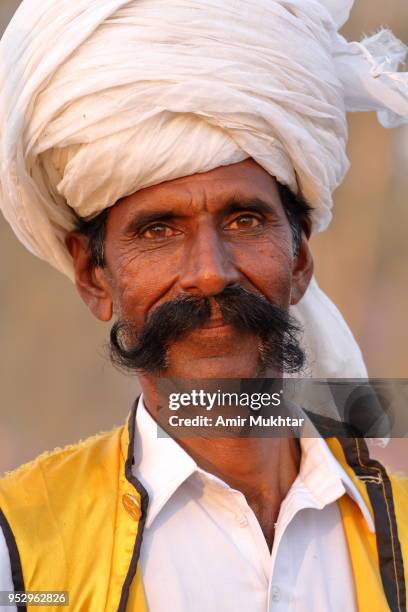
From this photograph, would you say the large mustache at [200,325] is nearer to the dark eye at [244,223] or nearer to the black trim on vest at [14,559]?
the dark eye at [244,223]

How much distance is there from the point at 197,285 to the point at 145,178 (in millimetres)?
303

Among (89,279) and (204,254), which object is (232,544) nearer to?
(204,254)

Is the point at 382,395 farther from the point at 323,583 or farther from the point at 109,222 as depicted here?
the point at 109,222

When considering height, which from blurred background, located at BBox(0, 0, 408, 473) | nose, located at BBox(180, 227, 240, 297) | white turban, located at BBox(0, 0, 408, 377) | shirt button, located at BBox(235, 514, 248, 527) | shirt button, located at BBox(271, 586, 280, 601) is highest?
blurred background, located at BBox(0, 0, 408, 473)

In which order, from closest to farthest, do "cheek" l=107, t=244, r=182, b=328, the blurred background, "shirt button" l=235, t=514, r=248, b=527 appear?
"shirt button" l=235, t=514, r=248, b=527 < "cheek" l=107, t=244, r=182, b=328 < the blurred background

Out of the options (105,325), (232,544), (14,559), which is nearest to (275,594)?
(232,544)

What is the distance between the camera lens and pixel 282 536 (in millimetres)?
2492

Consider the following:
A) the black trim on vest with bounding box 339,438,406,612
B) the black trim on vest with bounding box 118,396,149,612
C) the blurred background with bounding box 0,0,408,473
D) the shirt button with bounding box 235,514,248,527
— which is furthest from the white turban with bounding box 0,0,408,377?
the blurred background with bounding box 0,0,408,473

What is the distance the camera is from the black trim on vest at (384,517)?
2.49m

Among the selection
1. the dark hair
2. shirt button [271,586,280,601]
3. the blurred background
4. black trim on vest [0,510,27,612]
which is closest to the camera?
black trim on vest [0,510,27,612]

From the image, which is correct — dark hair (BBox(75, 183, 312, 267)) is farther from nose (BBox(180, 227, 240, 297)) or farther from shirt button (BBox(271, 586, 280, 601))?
shirt button (BBox(271, 586, 280, 601))

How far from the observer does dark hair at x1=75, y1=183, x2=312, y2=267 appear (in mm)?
2820

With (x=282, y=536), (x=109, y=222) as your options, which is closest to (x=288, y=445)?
(x=282, y=536)

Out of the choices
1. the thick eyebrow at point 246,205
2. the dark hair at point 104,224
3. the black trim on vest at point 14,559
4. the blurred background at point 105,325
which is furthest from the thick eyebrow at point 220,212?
the blurred background at point 105,325
